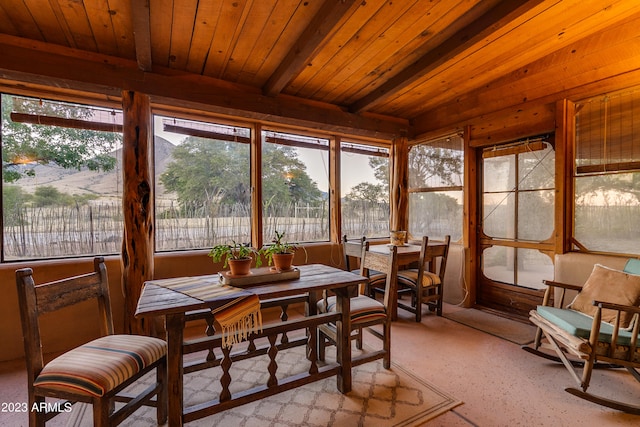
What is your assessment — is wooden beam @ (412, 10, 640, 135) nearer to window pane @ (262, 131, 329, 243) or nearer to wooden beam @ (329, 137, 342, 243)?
wooden beam @ (329, 137, 342, 243)

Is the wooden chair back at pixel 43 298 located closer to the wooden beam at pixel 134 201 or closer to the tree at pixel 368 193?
the wooden beam at pixel 134 201

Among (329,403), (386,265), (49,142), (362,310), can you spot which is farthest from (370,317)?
(49,142)

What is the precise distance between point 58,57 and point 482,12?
324cm

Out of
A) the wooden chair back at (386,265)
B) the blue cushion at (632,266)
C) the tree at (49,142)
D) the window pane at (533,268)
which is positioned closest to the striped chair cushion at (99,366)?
the wooden chair back at (386,265)

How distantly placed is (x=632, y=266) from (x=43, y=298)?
150 inches

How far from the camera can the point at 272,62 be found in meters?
2.71

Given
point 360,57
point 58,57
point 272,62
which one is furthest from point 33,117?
point 360,57

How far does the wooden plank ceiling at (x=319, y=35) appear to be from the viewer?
6.64ft

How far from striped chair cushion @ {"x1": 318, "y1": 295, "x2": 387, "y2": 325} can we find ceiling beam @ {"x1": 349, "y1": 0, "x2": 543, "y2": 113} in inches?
85.3

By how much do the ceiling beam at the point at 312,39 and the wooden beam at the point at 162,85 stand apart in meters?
0.35

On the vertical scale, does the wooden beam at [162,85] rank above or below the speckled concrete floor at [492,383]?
above

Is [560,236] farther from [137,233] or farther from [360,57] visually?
[137,233]

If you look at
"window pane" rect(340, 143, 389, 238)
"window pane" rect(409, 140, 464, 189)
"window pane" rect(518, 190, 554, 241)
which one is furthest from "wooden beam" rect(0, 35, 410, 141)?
"window pane" rect(518, 190, 554, 241)

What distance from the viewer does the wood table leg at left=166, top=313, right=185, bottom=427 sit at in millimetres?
1521
